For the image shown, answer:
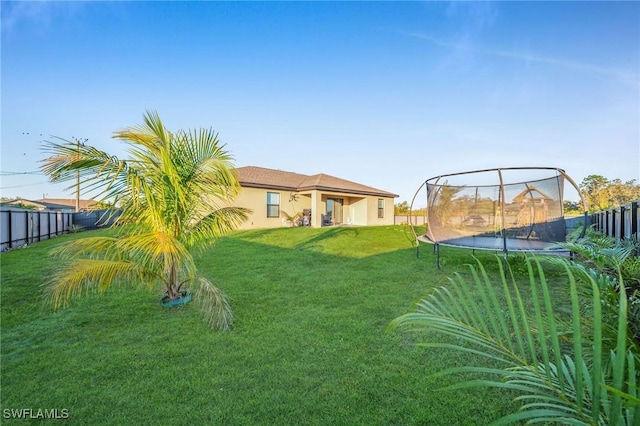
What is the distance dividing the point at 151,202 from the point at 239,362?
246 centimetres

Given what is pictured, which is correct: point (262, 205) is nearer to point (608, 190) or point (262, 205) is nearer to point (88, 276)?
point (88, 276)

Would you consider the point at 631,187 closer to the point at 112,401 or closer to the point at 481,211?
the point at 481,211

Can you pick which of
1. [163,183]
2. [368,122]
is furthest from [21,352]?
[368,122]

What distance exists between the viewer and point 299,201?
18.1 metres

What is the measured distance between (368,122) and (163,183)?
11638 millimetres

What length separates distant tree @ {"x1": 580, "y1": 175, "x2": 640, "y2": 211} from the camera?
1806 centimetres

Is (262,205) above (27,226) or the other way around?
above

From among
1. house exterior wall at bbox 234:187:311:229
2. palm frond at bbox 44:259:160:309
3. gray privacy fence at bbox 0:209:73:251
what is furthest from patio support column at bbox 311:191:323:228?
palm frond at bbox 44:259:160:309

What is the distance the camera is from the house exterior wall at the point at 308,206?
15789 millimetres

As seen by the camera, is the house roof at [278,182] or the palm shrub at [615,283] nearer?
the palm shrub at [615,283]

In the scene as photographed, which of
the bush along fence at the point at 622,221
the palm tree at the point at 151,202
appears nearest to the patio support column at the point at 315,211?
the palm tree at the point at 151,202

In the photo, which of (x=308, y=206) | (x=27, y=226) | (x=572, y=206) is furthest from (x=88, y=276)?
(x=308, y=206)

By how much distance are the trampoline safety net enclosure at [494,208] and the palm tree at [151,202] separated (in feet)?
20.6

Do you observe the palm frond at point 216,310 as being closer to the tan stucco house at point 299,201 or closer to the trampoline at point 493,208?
the trampoline at point 493,208
